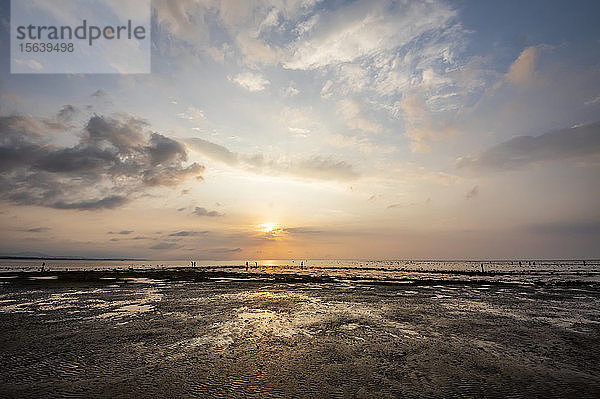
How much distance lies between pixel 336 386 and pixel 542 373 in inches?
269

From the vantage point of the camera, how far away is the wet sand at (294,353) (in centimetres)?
824

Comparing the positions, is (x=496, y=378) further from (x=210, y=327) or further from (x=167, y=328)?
(x=167, y=328)

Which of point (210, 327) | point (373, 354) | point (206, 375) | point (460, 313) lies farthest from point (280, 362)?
point (460, 313)

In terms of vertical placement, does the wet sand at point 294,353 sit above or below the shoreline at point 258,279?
above

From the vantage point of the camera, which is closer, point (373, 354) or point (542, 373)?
point (542, 373)

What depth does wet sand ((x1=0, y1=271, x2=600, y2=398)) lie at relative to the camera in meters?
8.24

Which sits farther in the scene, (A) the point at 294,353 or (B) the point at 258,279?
(B) the point at 258,279

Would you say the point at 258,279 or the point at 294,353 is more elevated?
the point at 294,353

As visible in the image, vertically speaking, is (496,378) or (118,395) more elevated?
(118,395)

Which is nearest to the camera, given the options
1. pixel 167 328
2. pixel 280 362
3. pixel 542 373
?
pixel 542 373

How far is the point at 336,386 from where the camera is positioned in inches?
329

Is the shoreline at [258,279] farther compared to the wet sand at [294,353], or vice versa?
the shoreline at [258,279]

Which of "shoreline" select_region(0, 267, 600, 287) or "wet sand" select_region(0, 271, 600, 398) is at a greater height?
"wet sand" select_region(0, 271, 600, 398)

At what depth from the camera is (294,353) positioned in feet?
37.3
